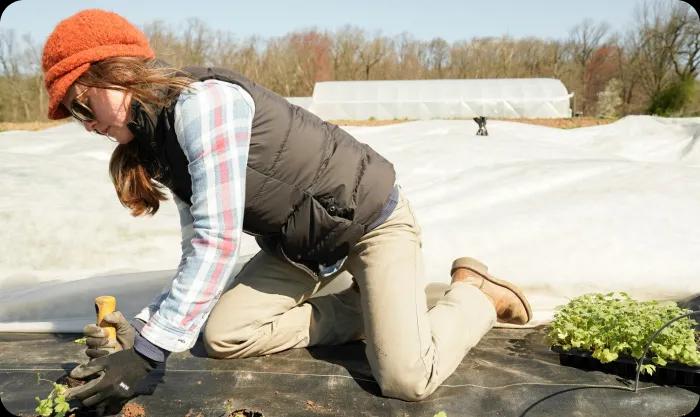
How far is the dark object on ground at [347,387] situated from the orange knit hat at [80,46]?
2.96 ft

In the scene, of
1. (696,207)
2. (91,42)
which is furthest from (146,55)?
(696,207)

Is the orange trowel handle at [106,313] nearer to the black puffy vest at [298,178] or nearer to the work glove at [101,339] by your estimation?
the work glove at [101,339]

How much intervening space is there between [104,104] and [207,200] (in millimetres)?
344

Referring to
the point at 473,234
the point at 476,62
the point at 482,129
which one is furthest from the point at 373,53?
the point at 473,234

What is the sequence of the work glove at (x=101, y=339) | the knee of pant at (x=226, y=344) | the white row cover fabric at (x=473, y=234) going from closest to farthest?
the work glove at (x=101, y=339) → the knee of pant at (x=226, y=344) → the white row cover fabric at (x=473, y=234)

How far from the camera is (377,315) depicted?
192 cm

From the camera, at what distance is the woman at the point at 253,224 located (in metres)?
1.48

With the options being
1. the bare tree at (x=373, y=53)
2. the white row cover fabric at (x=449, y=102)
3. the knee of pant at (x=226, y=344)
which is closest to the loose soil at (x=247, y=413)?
the knee of pant at (x=226, y=344)

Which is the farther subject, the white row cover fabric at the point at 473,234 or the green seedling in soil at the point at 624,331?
the white row cover fabric at the point at 473,234

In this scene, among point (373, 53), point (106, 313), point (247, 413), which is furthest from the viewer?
point (373, 53)

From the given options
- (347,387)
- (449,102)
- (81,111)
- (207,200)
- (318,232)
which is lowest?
(449,102)

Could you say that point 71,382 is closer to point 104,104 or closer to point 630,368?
point 104,104

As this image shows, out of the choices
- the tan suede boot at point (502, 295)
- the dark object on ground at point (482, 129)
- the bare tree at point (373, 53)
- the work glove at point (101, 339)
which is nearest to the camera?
the work glove at point (101, 339)

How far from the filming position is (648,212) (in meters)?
2.73
